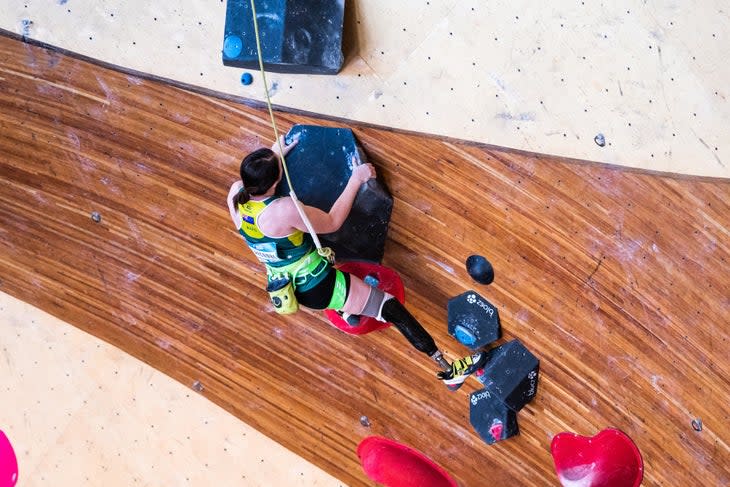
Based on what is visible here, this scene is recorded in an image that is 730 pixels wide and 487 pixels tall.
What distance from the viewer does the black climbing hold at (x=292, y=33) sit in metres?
2.15

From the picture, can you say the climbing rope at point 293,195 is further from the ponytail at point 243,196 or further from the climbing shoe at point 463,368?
the climbing shoe at point 463,368

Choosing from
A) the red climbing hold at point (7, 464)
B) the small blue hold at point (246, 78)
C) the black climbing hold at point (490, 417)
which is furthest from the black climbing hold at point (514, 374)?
the red climbing hold at point (7, 464)

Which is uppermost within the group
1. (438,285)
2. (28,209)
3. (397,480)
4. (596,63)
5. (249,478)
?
(596,63)

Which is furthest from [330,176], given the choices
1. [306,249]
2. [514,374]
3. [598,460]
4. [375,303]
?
[598,460]

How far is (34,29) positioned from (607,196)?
190 centimetres

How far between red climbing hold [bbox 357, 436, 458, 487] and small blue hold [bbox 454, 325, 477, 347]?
400mm

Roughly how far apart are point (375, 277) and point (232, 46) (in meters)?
0.83

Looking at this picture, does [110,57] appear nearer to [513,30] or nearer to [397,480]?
[513,30]

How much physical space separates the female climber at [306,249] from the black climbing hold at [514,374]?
0.06m

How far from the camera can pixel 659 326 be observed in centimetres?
216

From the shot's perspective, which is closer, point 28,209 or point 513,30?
point 513,30

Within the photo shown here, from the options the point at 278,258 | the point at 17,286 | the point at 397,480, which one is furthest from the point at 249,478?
the point at 17,286

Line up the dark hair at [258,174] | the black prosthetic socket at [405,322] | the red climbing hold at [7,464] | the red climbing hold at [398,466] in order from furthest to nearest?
the red climbing hold at [7,464] → the red climbing hold at [398,466] → the black prosthetic socket at [405,322] → the dark hair at [258,174]

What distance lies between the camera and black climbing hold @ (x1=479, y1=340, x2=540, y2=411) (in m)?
2.25
